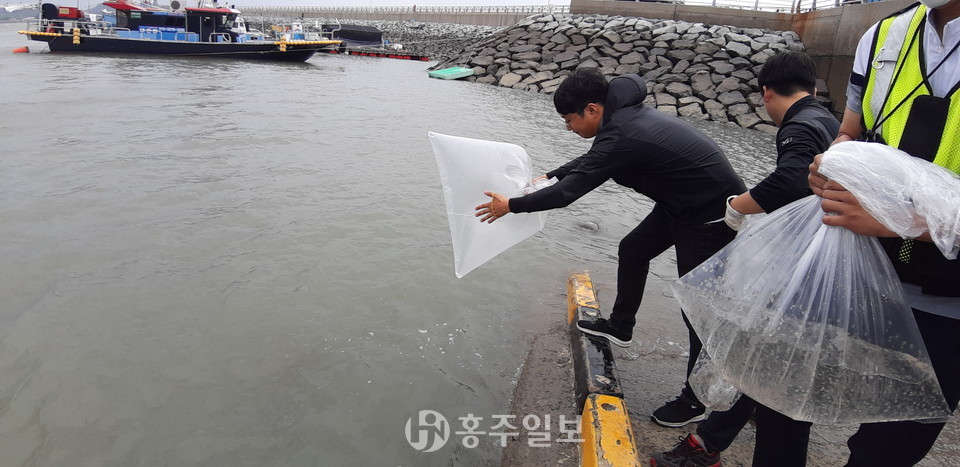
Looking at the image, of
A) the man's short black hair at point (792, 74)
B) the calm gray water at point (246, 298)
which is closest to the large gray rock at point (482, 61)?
the calm gray water at point (246, 298)

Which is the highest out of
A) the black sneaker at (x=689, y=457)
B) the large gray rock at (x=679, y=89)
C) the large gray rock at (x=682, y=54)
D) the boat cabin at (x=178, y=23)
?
the boat cabin at (x=178, y=23)

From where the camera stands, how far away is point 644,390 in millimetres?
2814

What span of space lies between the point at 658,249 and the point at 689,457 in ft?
3.18

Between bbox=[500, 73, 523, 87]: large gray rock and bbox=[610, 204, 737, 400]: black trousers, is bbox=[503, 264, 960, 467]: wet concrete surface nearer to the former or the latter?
bbox=[610, 204, 737, 400]: black trousers

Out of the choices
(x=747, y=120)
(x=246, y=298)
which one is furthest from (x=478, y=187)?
(x=747, y=120)

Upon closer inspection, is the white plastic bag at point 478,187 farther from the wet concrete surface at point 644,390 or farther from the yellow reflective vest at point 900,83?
the yellow reflective vest at point 900,83

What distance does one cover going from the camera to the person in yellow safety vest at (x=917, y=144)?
127 cm

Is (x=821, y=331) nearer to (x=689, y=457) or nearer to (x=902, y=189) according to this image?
(x=902, y=189)

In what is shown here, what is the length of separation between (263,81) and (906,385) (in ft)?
59.1

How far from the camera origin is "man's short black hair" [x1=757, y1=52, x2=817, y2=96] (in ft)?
6.64

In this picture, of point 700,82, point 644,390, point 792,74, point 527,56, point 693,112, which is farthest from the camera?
point 527,56

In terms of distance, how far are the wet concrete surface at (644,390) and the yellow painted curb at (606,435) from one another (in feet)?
0.56

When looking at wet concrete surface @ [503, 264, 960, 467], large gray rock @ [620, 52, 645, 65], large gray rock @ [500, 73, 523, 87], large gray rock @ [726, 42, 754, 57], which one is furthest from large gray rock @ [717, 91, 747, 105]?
wet concrete surface @ [503, 264, 960, 467]

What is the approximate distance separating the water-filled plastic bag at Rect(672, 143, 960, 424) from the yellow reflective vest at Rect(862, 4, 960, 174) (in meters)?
0.11
